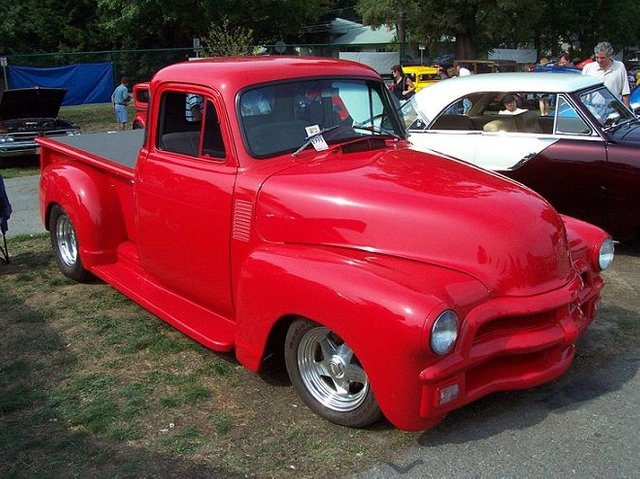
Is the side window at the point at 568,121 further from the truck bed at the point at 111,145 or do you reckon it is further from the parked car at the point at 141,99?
the parked car at the point at 141,99

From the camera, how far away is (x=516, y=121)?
7004 millimetres

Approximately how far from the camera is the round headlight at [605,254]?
3949 millimetres

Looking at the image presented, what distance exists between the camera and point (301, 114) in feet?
13.5

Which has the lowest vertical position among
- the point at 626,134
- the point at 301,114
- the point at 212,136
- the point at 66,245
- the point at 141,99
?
the point at 66,245

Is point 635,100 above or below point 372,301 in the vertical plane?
above

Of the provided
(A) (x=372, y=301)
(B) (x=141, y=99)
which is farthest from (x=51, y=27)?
(A) (x=372, y=301)

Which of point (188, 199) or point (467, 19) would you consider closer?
point (188, 199)

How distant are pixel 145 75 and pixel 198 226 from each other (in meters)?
24.7

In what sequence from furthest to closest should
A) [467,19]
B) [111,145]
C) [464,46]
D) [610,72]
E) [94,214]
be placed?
[464,46] < [467,19] < [610,72] < [111,145] < [94,214]

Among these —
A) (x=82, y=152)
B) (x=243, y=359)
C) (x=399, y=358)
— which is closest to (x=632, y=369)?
(x=399, y=358)

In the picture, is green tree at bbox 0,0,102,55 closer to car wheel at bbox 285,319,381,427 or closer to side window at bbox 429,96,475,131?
side window at bbox 429,96,475,131

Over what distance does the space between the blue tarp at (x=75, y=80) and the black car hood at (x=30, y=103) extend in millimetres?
10739

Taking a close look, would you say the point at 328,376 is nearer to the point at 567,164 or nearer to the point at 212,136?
the point at 212,136

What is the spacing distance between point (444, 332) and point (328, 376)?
0.88 metres
